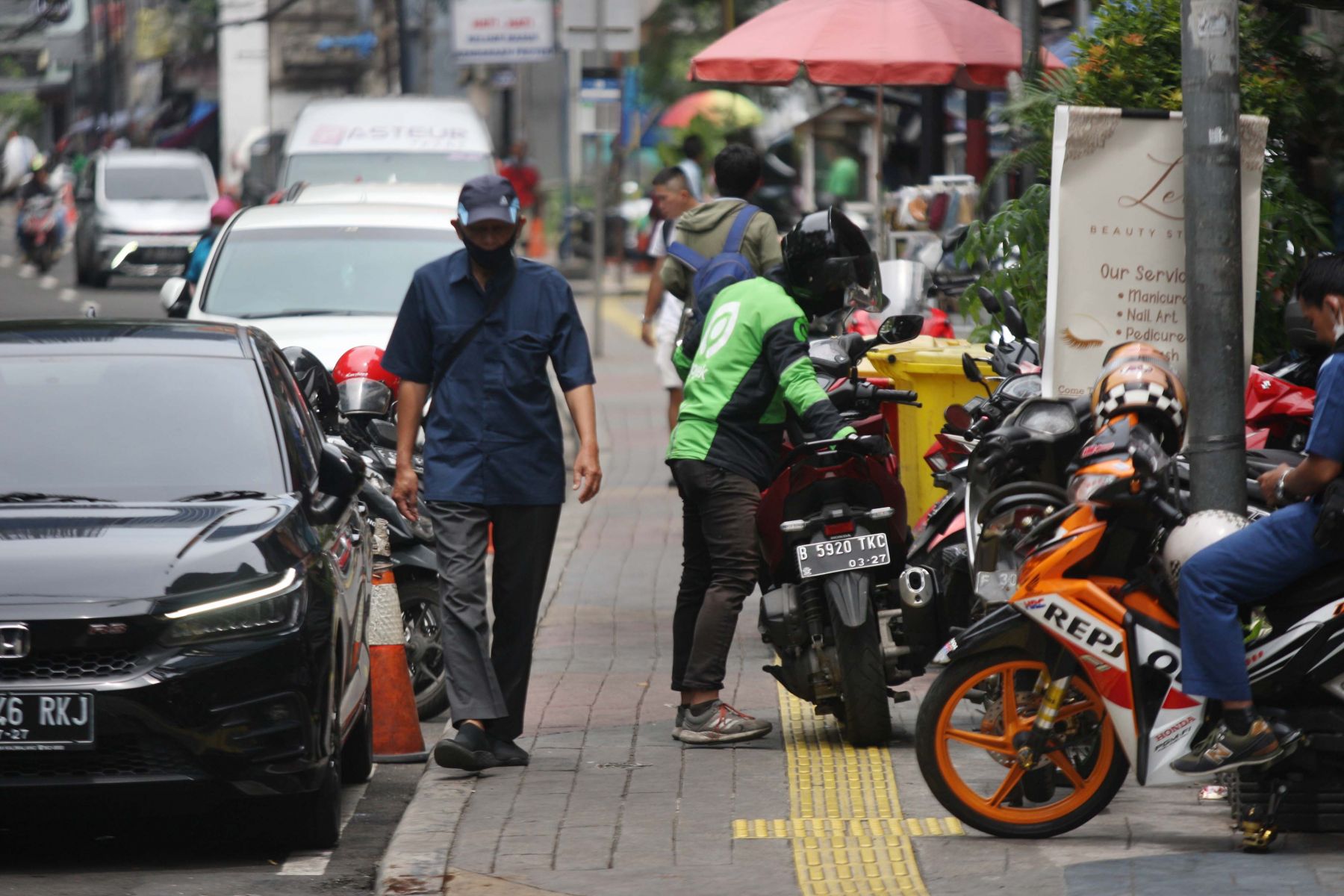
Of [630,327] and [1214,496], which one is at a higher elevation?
[1214,496]

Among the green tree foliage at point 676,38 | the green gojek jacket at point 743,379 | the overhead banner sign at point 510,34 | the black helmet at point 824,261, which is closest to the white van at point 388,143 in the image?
the overhead banner sign at point 510,34

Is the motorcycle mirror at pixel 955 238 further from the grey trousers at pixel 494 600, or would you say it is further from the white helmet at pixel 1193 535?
the white helmet at pixel 1193 535

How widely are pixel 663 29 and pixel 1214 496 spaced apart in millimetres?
30832

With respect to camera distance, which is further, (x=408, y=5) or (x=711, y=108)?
(x=408, y=5)

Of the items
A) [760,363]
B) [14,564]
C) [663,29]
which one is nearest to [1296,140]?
[760,363]

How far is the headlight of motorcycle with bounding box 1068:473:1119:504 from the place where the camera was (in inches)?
228

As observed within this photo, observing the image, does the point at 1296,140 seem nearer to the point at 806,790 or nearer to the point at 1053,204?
the point at 1053,204

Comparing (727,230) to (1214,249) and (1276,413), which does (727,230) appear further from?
(1214,249)

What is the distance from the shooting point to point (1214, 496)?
20.6 feet

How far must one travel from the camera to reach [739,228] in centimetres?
941

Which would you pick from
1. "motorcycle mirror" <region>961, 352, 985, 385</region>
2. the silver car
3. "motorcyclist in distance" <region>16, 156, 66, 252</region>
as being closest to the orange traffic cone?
"motorcycle mirror" <region>961, 352, 985, 385</region>

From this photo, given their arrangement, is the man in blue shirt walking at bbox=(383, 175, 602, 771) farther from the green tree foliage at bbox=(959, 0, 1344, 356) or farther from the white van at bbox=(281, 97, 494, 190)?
the white van at bbox=(281, 97, 494, 190)

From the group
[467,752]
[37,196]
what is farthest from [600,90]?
[467,752]

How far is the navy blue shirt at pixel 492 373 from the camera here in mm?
7066
